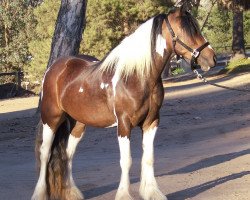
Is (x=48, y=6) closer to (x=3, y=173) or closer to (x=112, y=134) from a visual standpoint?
(x=112, y=134)

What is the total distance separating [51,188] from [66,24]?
10.6 metres

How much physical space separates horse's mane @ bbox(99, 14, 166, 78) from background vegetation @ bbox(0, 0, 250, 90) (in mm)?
30771

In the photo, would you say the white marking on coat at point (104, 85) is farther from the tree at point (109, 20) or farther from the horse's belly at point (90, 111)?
the tree at point (109, 20)

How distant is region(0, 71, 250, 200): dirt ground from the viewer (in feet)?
27.1

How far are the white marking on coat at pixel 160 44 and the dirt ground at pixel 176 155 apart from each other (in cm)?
193

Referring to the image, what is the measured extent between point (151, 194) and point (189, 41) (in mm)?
1818

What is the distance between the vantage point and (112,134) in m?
15.4

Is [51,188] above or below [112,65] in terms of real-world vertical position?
below

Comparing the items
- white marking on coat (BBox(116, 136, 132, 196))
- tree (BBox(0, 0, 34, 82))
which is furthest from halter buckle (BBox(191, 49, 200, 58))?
tree (BBox(0, 0, 34, 82))

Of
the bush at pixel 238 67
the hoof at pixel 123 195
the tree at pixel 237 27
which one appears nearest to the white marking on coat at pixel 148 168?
the hoof at pixel 123 195

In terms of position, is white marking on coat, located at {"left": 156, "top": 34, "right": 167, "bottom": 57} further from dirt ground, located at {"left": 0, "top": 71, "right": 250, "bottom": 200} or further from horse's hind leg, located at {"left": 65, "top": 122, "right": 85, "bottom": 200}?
dirt ground, located at {"left": 0, "top": 71, "right": 250, "bottom": 200}

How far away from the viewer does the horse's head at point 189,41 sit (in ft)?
22.0

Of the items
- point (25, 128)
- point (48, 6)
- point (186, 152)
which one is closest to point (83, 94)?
point (186, 152)

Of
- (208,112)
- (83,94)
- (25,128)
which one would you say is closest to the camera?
(83,94)
